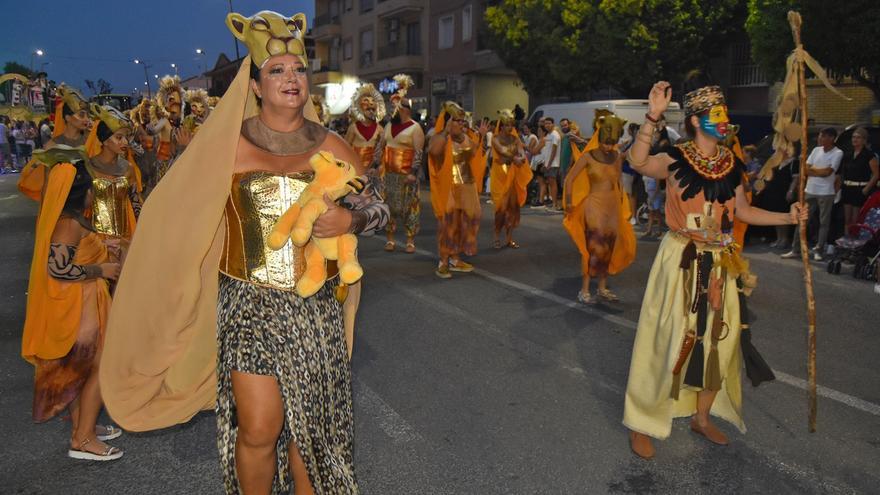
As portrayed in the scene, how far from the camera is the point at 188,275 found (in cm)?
295

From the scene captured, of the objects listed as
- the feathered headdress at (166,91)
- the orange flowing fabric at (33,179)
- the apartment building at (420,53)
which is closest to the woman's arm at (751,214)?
the orange flowing fabric at (33,179)

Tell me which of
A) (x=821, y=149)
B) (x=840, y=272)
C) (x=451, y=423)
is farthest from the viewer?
(x=821, y=149)

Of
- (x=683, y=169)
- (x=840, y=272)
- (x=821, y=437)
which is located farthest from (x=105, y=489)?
(x=840, y=272)

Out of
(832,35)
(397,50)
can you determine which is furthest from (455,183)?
(397,50)

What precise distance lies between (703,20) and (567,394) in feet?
66.1

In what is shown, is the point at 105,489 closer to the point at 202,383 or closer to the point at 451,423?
the point at 202,383

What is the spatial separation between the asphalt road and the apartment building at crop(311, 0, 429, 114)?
32.9 m

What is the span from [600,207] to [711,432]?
382 centimetres

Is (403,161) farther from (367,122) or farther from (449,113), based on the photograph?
(449,113)

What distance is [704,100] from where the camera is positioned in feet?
13.6

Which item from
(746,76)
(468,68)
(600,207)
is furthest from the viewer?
(468,68)

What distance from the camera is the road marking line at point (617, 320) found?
504 cm

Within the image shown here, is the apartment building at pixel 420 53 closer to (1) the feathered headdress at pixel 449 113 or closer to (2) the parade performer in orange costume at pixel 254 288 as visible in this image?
(1) the feathered headdress at pixel 449 113

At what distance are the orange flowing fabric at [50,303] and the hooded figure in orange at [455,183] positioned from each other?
577 centimetres
